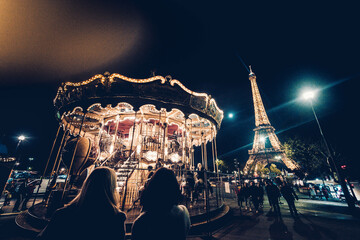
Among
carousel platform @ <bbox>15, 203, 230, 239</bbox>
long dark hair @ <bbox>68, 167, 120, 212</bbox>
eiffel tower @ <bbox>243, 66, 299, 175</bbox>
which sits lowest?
carousel platform @ <bbox>15, 203, 230, 239</bbox>

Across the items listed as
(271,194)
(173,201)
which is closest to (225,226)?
(271,194)

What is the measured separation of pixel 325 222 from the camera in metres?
5.58

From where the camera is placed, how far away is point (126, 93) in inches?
250

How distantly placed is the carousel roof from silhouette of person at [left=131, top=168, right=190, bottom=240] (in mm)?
5100

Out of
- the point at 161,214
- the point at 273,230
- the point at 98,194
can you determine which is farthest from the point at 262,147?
the point at 98,194

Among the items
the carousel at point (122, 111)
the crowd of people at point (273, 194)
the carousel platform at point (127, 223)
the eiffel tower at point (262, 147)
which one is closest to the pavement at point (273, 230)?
the carousel platform at point (127, 223)

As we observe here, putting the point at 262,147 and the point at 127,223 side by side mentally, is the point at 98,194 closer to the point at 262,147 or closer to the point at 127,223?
the point at 127,223

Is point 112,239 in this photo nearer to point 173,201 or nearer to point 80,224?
point 80,224

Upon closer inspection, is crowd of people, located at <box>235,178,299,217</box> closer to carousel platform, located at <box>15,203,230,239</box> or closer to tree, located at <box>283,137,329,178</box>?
carousel platform, located at <box>15,203,230,239</box>

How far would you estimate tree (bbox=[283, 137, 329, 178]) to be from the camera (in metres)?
24.2

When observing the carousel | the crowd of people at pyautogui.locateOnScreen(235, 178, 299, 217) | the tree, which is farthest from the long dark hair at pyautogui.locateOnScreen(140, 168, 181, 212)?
the tree

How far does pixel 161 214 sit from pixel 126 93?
18.5 feet

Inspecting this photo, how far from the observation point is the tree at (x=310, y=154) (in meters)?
24.2

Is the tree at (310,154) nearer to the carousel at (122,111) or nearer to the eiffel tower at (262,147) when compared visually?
the eiffel tower at (262,147)
